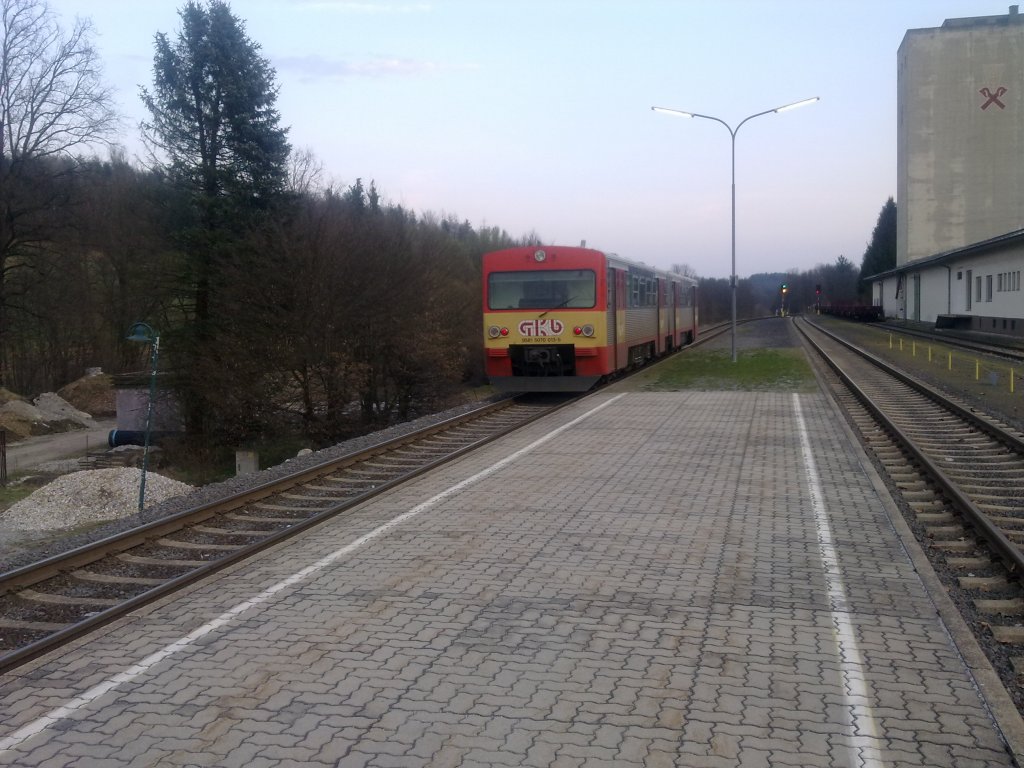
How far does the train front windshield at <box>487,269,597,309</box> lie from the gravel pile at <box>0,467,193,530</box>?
742cm

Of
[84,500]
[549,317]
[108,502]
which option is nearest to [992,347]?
[549,317]

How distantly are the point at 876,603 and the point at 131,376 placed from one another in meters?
33.9

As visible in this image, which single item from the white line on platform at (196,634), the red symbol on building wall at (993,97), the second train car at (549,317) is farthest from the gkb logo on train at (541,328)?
the red symbol on building wall at (993,97)

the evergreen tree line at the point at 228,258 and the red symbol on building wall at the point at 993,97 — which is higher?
the red symbol on building wall at the point at 993,97

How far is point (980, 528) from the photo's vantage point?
8.38 metres

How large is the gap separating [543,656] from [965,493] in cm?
679

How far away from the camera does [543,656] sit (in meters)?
5.47

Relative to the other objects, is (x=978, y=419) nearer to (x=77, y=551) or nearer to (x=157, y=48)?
(x=77, y=551)

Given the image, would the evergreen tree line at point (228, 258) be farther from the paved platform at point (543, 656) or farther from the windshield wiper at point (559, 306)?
the paved platform at point (543, 656)

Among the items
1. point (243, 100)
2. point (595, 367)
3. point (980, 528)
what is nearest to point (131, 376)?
point (243, 100)

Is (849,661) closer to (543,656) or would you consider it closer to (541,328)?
(543,656)

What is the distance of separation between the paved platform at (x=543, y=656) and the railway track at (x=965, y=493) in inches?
14.2

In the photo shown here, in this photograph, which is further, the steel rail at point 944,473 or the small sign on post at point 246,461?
the small sign on post at point 246,461

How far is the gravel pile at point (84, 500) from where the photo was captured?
16828 mm
